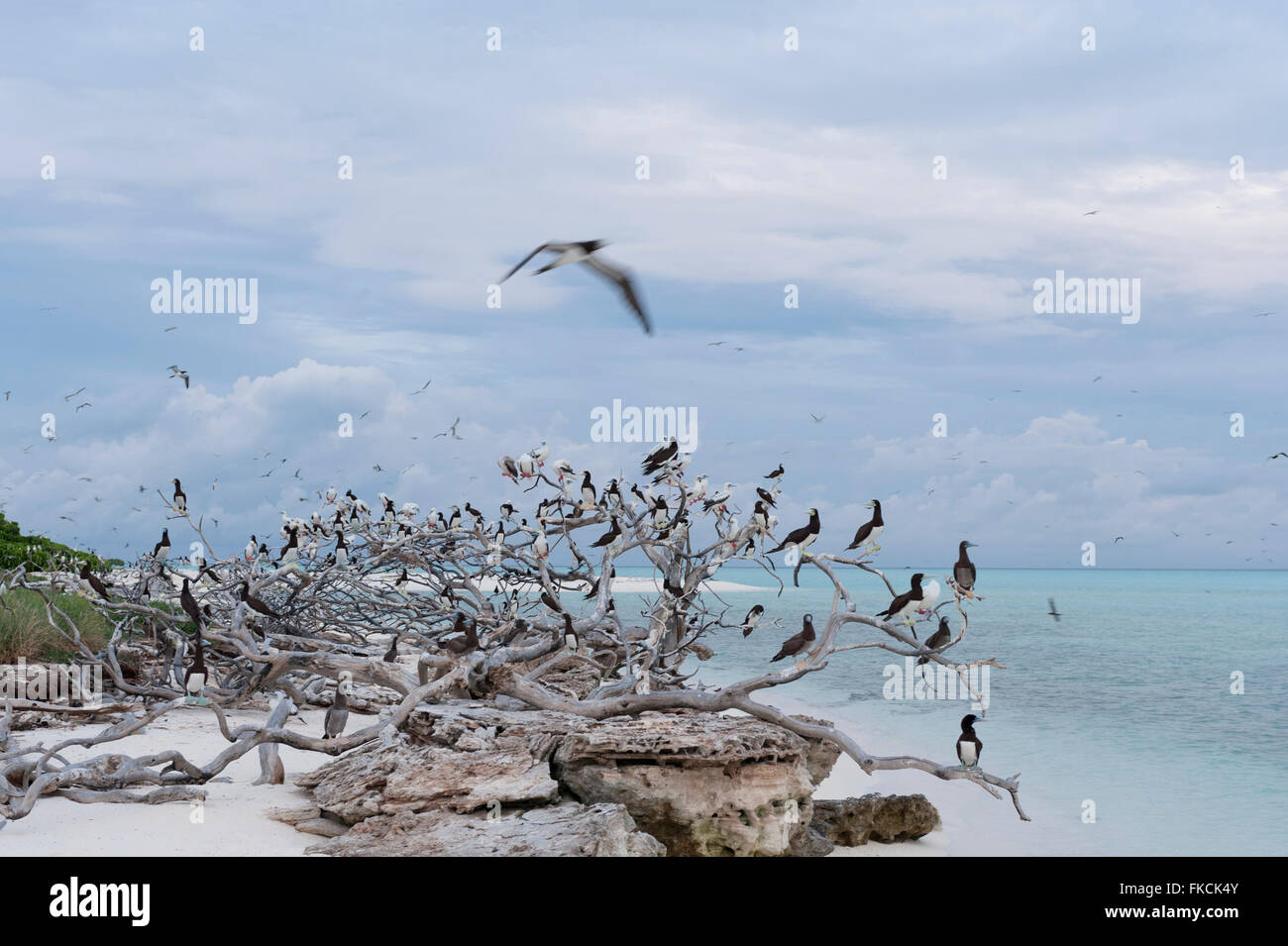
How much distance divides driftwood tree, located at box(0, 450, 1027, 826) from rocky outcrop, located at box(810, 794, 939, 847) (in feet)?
1.64

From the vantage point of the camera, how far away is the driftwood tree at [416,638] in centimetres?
662

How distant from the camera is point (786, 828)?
20.5 ft

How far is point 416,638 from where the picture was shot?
10.6m

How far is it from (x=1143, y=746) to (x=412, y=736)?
10.7 metres

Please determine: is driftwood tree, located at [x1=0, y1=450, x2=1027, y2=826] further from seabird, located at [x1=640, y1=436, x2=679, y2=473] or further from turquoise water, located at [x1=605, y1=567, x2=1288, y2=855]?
turquoise water, located at [x1=605, y1=567, x2=1288, y2=855]

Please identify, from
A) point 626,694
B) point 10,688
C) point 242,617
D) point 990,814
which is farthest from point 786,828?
point 10,688

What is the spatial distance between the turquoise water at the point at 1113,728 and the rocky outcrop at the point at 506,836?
4806mm

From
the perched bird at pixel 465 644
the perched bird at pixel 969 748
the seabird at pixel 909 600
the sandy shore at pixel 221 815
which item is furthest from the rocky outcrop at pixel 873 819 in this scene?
the perched bird at pixel 465 644

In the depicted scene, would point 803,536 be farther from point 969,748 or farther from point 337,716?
point 337,716

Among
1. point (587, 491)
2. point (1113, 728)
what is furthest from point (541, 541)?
point (1113, 728)

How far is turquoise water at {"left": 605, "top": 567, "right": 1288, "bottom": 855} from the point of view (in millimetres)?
9844

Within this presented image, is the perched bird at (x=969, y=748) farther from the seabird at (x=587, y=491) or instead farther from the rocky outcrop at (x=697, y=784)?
the seabird at (x=587, y=491)

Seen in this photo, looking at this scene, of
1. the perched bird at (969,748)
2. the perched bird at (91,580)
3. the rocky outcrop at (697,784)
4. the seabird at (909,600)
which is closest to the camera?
the rocky outcrop at (697,784)

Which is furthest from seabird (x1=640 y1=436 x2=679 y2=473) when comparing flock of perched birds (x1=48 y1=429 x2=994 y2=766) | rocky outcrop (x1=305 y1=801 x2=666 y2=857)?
rocky outcrop (x1=305 y1=801 x2=666 y2=857)
